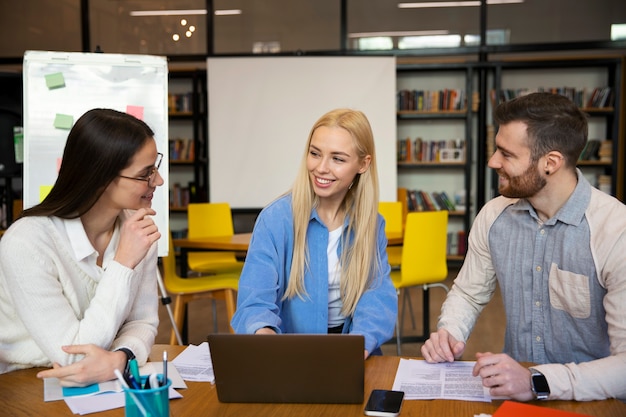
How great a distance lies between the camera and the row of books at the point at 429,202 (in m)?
7.33

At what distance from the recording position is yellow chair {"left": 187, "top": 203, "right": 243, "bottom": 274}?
14.9 ft

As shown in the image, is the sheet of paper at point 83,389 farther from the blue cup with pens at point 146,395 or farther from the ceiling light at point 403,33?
the ceiling light at point 403,33

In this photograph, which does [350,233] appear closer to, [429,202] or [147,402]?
[147,402]

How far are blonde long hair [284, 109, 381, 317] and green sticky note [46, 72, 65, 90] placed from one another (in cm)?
184

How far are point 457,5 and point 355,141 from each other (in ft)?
19.2

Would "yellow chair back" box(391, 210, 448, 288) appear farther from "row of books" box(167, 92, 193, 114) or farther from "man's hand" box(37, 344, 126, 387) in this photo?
"row of books" box(167, 92, 193, 114)

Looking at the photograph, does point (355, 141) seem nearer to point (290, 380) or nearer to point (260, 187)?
point (290, 380)

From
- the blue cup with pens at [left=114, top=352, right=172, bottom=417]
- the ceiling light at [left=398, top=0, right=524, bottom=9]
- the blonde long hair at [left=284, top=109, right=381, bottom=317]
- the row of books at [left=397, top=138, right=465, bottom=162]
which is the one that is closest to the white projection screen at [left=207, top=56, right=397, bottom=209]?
the row of books at [left=397, top=138, right=465, bottom=162]

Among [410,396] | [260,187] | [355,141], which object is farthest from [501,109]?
[260,187]

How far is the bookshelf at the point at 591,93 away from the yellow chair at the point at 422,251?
10.9 ft

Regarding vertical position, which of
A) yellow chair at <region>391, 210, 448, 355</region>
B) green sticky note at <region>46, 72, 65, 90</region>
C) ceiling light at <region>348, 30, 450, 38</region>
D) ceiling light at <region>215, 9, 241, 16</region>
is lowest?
yellow chair at <region>391, 210, 448, 355</region>

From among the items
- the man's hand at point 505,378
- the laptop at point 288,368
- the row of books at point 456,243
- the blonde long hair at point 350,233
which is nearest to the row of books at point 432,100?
the row of books at point 456,243

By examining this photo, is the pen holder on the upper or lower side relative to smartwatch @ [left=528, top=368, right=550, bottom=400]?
upper

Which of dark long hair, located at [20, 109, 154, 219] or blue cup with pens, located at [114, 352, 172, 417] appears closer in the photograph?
blue cup with pens, located at [114, 352, 172, 417]
